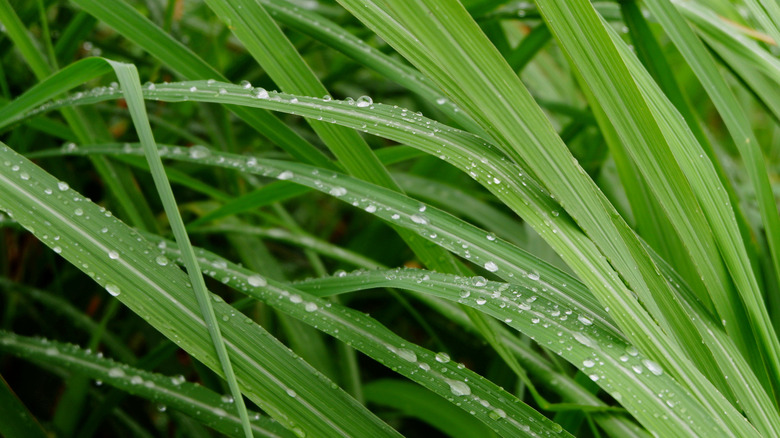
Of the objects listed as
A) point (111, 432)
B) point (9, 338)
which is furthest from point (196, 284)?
point (111, 432)

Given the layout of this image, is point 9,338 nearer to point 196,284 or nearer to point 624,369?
point 196,284

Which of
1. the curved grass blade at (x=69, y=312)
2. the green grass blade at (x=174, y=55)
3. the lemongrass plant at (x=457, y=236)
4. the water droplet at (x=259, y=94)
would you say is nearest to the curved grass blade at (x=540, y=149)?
the lemongrass plant at (x=457, y=236)

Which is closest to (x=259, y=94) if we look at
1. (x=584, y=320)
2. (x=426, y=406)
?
(x=584, y=320)

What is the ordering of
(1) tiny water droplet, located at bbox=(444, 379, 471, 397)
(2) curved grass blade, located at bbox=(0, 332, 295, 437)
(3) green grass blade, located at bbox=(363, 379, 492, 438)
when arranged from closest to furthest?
(1) tiny water droplet, located at bbox=(444, 379, 471, 397), (2) curved grass blade, located at bbox=(0, 332, 295, 437), (3) green grass blade, located at bbox=(363, 379, 492, 438)

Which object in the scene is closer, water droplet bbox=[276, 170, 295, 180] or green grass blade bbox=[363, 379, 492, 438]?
water droplet bbox=[276, 170, 295, 180]

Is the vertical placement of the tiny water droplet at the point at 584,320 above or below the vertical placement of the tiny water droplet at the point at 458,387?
above

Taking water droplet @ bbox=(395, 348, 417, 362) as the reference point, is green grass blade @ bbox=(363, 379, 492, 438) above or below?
above

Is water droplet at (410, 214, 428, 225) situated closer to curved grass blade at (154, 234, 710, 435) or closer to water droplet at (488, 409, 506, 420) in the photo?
curved grass blade at (154, 234, 710, 435)

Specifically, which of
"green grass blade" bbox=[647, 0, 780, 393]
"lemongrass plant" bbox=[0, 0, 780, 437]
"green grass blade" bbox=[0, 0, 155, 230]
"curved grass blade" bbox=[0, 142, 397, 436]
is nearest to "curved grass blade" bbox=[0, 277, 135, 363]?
"lemongrass plant" bbox=[0, 0, 780, 437]

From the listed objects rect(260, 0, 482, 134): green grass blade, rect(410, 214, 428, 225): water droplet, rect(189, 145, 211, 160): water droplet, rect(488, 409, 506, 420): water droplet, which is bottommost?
rect(488, 409, 506, 420): water droplet

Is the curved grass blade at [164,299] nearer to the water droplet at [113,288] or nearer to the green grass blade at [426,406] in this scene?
the water droplet at [113,288]
